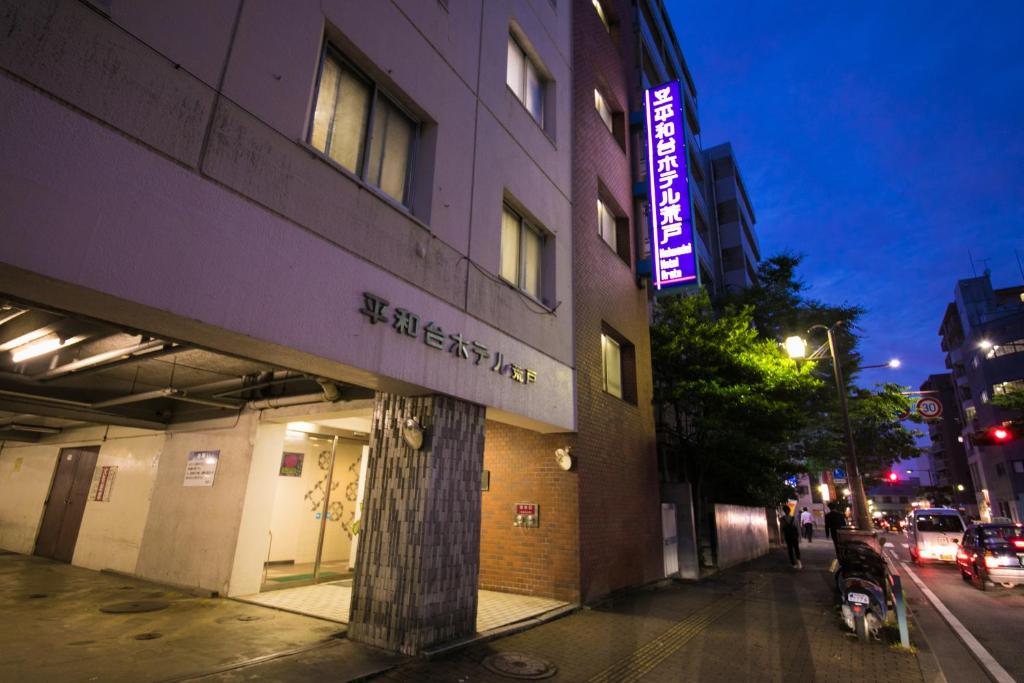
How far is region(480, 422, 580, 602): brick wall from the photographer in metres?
9.54

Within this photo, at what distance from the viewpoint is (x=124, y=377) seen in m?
9.68

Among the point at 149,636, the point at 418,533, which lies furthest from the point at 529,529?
the point at 149,636

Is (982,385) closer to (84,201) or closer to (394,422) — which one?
(394,422)

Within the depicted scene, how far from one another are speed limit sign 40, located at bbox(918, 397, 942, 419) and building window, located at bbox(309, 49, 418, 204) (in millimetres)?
21262

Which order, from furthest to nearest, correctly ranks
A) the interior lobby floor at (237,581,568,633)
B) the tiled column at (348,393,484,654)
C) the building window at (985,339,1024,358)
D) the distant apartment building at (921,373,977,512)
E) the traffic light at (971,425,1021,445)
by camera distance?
the distant apartment building at (921,373,977,512)
the building window at (985,339,1024,358)
the traffic light at (971,425,1021,445)
the interior lobby floor at (237,581,568,633)
the tiled column at (348,393,484,654)

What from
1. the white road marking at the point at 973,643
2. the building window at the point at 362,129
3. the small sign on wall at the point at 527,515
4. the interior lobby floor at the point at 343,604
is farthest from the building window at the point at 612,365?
the white road marking at the point at 973,643

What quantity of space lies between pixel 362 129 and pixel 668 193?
969 centimetres

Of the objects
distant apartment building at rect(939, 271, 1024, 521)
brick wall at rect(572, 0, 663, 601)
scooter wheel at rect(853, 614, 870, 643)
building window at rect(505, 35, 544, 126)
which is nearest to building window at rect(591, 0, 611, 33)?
brick wall at rect(572, 0, 663, 601)

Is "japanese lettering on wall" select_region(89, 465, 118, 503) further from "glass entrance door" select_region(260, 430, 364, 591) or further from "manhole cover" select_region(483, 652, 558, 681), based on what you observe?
"manhole cover" select_region(483, 652, 558, 681)

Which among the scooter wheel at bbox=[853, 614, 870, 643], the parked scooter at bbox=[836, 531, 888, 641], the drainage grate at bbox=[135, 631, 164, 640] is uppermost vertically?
the parked scooter at bbox=[836, 531, 888, 641]

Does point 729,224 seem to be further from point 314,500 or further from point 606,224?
point 314,500

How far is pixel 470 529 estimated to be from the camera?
7.27 m

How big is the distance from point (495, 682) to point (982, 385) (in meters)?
69.2

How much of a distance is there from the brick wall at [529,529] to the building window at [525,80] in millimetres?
7138
